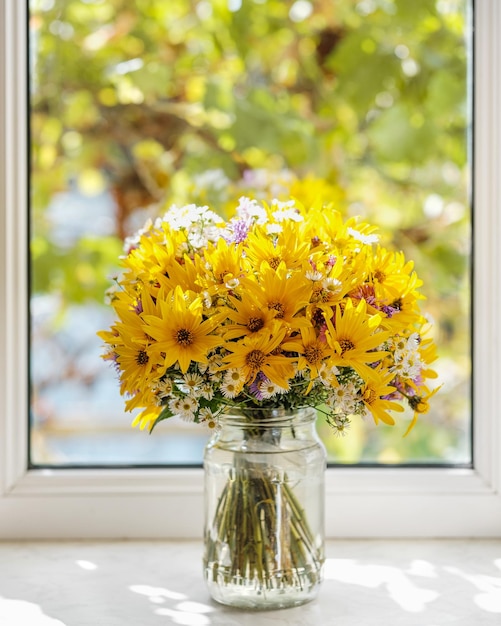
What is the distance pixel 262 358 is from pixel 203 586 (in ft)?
1.09

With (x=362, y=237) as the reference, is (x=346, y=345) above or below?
below

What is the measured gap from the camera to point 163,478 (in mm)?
999

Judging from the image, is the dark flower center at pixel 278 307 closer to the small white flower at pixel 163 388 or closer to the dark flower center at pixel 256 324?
the dark flower center at pixel 256 324

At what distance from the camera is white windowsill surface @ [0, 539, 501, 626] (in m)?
0.74

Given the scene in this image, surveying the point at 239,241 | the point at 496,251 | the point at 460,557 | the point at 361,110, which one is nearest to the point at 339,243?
the point at 239,241

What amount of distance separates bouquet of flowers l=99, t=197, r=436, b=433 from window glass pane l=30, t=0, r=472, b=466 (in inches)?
20.0

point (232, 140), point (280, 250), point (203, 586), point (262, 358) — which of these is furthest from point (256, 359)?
point (232, 140)

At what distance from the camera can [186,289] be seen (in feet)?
2.27

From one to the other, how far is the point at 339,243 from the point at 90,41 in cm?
120

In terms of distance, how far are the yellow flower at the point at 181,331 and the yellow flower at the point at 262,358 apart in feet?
0.07

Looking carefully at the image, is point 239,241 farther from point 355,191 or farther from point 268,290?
point 355,191

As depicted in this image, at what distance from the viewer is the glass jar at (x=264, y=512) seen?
0.73 m

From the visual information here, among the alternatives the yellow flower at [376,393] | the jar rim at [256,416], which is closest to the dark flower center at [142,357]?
the jar rim at [256,416]

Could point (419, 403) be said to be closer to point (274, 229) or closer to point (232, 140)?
point (274, 229)
